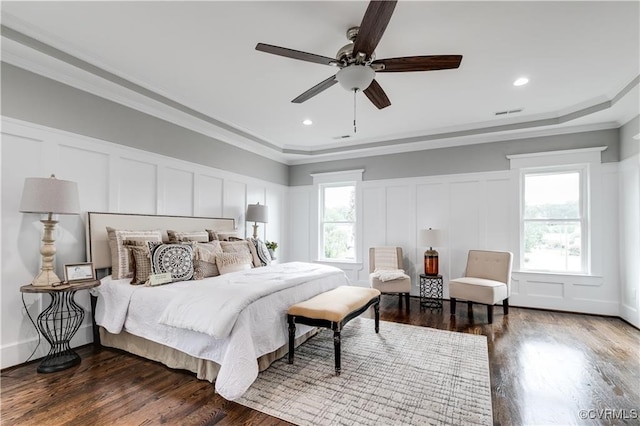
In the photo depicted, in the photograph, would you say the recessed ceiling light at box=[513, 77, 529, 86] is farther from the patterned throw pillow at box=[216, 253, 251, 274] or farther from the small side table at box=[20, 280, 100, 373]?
the small side table at box=[20, 280, 100, 373]

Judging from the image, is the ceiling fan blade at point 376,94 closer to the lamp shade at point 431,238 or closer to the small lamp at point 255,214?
the lamp shade at point 431,238

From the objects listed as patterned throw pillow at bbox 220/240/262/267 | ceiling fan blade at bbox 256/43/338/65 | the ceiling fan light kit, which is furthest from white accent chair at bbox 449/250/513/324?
ceiling fan blade at bbox 256/43/338/65

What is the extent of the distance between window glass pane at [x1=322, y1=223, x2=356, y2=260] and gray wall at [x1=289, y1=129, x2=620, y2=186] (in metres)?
1.08

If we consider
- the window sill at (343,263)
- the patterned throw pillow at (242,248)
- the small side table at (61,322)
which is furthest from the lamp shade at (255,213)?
the small side table at (61,322)

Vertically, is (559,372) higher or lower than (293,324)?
lower

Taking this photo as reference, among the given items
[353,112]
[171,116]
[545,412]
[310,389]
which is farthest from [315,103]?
[545,412]

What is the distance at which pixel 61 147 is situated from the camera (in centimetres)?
303

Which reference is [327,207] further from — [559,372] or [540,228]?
[559,372]

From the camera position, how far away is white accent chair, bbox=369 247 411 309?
4676 millimetres

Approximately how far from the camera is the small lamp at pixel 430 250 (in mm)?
4762

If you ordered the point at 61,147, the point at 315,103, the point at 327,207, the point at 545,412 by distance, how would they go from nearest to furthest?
the point at 545,412 → the point at 61,147 → the point at 315,103 → the point at 327,207

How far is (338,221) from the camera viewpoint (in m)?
6.29

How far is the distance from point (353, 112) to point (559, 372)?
3.69 m

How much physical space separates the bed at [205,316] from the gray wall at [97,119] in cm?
98
